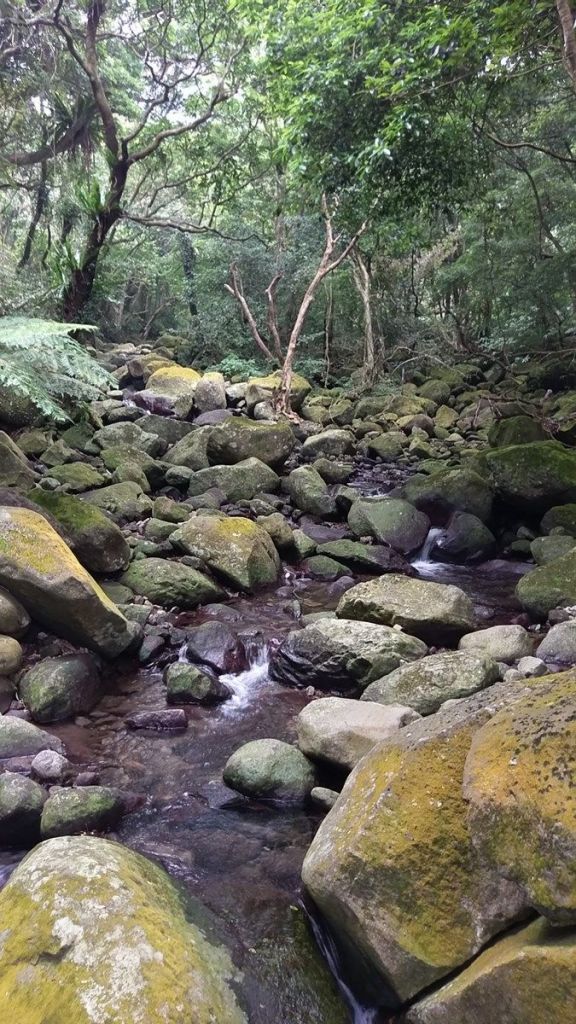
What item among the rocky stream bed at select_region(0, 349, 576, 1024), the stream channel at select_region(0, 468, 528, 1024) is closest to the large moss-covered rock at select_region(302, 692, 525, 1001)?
the rocky stream bed at select_region(0, 349, 576, 1024)

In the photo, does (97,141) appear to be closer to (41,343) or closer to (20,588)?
(41,343)

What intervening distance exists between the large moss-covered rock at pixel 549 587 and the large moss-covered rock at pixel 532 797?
3.90m

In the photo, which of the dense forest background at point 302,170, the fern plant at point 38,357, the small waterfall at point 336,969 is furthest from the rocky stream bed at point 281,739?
the dense forest background at point 302,170

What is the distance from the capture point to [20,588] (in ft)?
15.4

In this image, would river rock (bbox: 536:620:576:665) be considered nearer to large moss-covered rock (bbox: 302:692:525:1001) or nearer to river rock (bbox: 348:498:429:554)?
large moss-covered rock (bbox: 302:692:525:1001)

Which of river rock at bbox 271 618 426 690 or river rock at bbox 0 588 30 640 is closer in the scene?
river rock at bbox 0 588 30 640

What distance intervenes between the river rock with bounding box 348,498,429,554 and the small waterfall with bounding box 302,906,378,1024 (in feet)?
19.8

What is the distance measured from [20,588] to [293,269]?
15319mm

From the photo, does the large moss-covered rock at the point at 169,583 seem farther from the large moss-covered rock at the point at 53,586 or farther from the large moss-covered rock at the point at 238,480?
the large moss-covered rock at the point at 238,480

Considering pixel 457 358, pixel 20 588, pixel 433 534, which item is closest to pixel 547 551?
pixel 433 534

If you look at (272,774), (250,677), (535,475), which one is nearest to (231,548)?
(250,677)

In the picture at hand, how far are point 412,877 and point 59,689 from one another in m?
3.07

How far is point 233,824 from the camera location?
3.57 meters

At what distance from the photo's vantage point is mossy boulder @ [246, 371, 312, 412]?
48.4 ft
